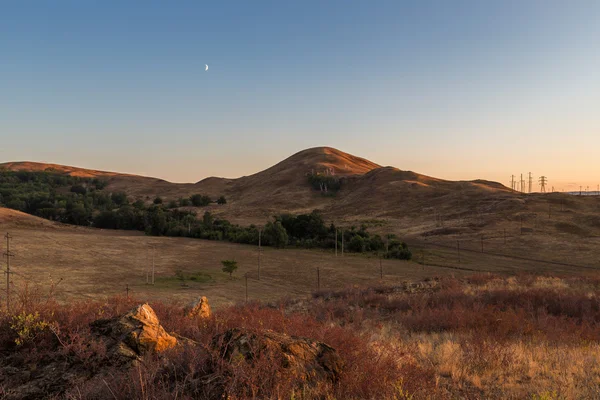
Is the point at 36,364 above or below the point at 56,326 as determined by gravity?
below

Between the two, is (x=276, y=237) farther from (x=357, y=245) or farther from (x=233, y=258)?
(x=357, y=245)

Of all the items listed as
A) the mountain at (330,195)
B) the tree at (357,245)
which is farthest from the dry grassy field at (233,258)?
the mountain at (330,195)

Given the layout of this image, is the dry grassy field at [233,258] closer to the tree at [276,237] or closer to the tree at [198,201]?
the tree at [276,237]

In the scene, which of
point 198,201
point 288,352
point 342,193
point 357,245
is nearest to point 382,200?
point 342,193

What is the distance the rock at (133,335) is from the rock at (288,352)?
1.00 metres

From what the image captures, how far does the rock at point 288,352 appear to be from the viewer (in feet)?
17.0

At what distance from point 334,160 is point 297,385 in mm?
181580

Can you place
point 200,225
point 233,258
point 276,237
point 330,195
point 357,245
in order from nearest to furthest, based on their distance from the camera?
1. point 233,258
2. point 357,245
3. point 276,237
4. point 200,225
5. point 330,195

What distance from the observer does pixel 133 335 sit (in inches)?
241

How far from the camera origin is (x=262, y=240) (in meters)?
54.6

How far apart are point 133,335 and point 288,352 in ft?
8.70

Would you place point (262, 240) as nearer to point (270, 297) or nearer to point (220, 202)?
point (270, 297)

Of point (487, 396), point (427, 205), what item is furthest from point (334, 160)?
point (487, 396)

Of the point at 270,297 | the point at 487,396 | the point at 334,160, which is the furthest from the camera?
the point at 334,160
